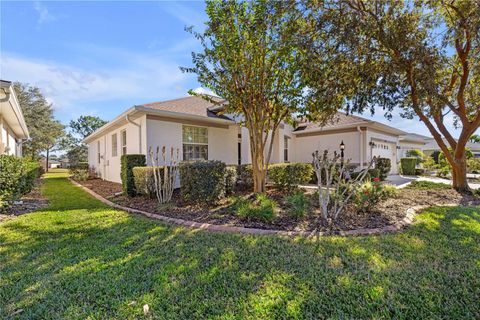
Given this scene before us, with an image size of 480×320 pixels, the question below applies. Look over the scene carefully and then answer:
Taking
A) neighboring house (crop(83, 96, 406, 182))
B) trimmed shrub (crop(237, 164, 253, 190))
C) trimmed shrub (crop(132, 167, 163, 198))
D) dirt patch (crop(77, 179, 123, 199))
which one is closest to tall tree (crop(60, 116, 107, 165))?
neighboring house (crop(83, 96, 406, 182))

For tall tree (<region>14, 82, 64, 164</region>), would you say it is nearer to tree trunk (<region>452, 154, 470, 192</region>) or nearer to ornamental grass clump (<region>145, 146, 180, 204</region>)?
ornamental grass clump (<region>145, 146, 180, 204</region>)

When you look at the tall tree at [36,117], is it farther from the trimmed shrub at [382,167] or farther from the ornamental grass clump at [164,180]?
the trimmed shrub at [382,167]

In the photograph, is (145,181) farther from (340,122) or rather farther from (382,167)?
(382,167)

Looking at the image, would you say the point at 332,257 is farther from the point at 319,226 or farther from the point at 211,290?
the point at 211,290

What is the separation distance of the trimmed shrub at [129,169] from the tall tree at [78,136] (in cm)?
3915

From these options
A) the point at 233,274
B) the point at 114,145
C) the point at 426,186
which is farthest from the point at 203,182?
the point at 426,186

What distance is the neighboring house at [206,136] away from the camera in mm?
9531

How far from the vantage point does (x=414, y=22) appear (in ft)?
24.5

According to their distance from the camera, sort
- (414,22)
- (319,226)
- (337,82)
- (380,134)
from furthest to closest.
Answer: (380,134) → (337,82) → (414,22) → (319,226)

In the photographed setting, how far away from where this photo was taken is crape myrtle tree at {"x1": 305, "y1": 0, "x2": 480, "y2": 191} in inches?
281

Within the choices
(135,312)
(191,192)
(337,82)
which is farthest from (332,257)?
(337,82)

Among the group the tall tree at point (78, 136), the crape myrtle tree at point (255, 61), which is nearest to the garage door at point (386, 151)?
the crape myrtle tree at point (255, 61)

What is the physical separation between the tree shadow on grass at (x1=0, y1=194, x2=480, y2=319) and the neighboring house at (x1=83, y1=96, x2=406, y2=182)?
5609 mm

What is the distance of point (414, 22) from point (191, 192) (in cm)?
879
